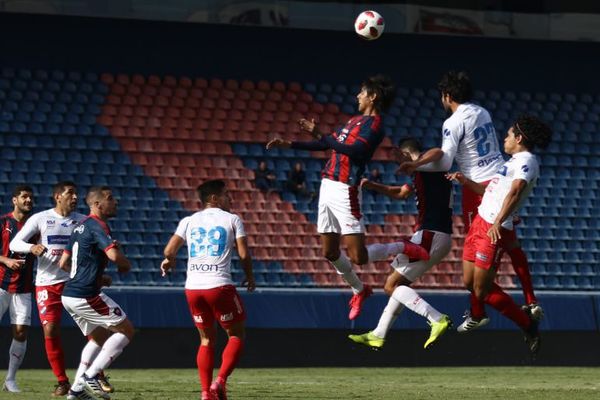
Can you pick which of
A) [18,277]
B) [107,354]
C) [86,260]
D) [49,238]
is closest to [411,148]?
[86,260]

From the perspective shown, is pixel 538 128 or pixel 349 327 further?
pixel 349 327

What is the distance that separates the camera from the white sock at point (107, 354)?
9.34m

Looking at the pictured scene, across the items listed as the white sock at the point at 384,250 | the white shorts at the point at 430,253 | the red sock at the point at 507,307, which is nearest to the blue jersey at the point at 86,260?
the white sock at the point at 384,250

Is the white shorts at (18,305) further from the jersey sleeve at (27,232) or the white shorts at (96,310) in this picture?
the white shorts at (96,310)

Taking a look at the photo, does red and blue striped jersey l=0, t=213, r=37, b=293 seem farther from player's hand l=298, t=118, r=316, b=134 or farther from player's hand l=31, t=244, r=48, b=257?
player's hand l=298, t=118, r=316, b=134

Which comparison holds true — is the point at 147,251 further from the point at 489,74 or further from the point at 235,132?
the point at 489,74

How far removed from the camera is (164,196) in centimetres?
1858

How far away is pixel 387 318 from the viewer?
10383 mm

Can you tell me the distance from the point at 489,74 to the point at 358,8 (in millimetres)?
2907

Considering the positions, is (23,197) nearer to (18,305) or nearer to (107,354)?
(18,305)

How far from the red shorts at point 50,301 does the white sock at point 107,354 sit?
1536mm

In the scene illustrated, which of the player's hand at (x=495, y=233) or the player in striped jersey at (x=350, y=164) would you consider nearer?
the player's hand at (x=495, y=233)

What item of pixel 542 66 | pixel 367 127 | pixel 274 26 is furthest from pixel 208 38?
pixel 367 127

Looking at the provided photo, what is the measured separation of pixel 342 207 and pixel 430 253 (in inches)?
38.4
